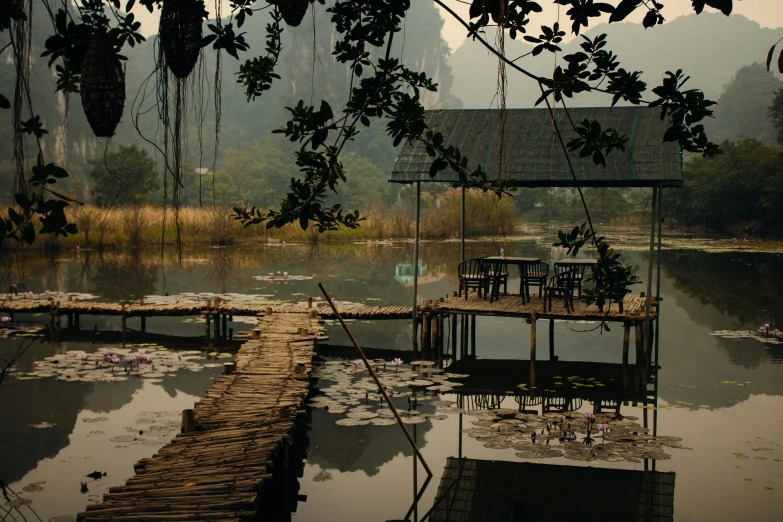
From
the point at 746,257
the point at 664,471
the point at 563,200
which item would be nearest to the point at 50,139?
the point at 563,200

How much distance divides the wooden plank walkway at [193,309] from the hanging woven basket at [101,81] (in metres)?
10.00

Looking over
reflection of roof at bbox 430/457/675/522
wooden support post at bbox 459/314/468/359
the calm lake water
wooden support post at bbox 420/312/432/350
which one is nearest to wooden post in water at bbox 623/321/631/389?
the calm lake water

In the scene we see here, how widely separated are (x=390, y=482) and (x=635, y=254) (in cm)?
2501

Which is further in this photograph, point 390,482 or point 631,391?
point 631,391

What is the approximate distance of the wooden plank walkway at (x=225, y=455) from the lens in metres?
4.66

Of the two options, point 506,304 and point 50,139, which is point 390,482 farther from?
point 50,139

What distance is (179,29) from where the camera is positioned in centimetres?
298

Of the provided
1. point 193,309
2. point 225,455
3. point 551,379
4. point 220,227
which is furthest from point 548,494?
point 220,227

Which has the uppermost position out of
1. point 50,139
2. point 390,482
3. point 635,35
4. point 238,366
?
point 635,35

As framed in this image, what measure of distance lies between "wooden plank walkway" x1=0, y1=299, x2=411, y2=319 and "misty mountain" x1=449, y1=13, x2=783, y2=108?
9882cm

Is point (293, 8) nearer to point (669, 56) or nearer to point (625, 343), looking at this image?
point (625, 343)

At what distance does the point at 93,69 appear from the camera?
2.94m

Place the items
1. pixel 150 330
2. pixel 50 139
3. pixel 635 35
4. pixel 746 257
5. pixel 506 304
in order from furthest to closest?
pixel 635 35, pixel 50 139, pixel 746 257, pixel 150 330, pixel 506 304

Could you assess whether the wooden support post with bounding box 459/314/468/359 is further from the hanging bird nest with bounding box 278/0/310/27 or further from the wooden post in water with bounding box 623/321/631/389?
the hanging bird nest with bounding box 278/0/310/27
